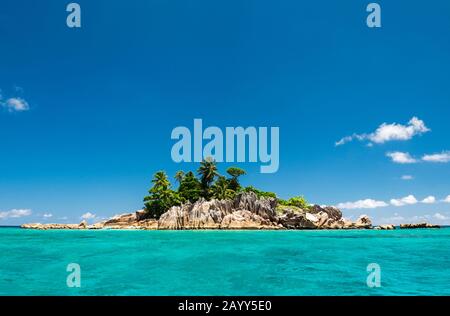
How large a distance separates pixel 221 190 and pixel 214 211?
31.9ft

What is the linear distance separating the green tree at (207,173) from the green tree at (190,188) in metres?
1.31

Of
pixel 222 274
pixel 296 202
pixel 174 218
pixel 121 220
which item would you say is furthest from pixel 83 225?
pixel 222 274

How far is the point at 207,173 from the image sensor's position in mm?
94250

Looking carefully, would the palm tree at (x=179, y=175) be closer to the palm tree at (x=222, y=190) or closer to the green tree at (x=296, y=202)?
the palm tree at (x=222, y=190)

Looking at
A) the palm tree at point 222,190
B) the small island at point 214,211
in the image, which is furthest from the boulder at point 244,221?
the palm tree at point 222,190

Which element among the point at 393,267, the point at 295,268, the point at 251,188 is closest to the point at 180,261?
the point at 295,268

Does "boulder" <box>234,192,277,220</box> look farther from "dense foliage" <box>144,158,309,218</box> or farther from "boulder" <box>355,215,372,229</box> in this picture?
"boulder" <box>355,215,372,229</box>

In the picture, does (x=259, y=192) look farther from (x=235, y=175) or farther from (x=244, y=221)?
(x=244, y=221)

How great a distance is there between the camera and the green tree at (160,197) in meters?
91.8

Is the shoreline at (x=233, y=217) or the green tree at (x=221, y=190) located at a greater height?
the green tree at (x=221, y=190)

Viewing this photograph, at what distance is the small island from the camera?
8394 centimetres
